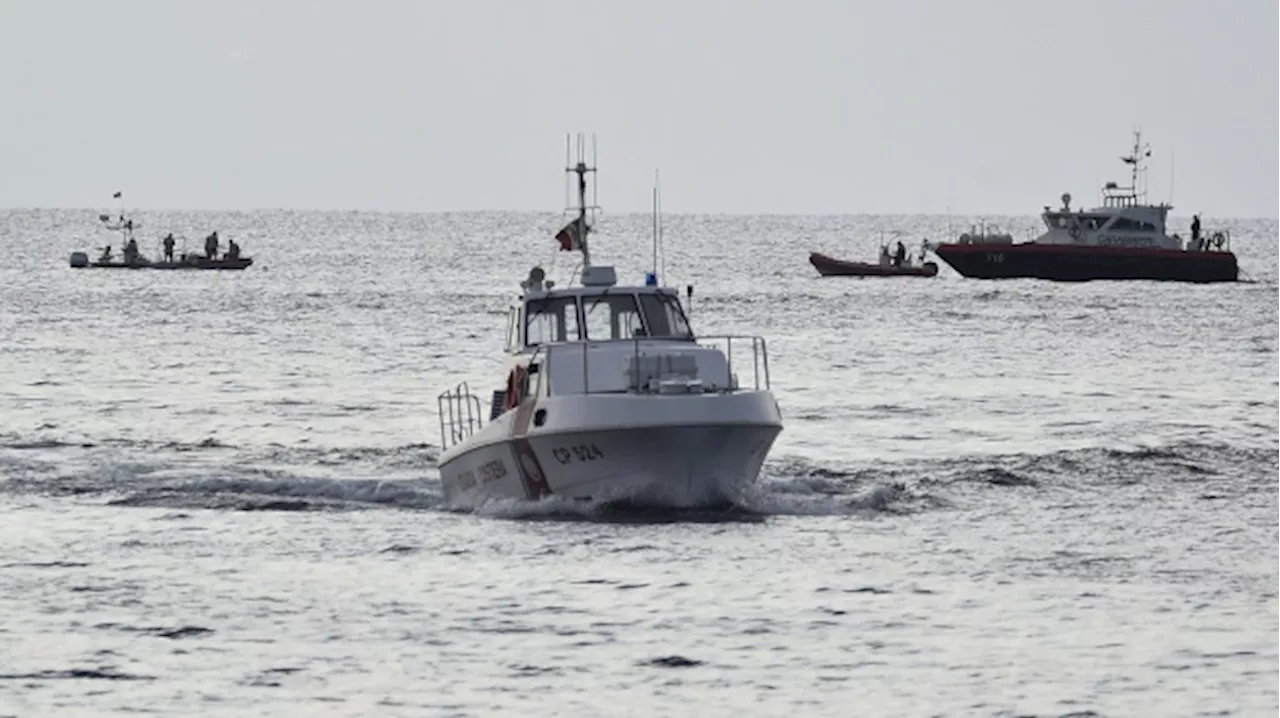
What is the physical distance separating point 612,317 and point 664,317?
65cm

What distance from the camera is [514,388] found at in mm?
31953

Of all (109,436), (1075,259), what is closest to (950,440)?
(109,436)

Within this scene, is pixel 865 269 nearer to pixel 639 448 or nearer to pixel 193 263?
pixel 193 263

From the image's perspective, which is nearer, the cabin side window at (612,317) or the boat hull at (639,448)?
the boat hull at (639,448)

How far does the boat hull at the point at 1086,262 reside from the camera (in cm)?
10912

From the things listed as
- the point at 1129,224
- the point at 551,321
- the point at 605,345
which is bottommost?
the point at 605,345

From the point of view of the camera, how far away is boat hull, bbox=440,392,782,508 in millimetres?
29422

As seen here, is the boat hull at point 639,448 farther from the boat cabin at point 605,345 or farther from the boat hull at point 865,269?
the boat hull at point 865,269

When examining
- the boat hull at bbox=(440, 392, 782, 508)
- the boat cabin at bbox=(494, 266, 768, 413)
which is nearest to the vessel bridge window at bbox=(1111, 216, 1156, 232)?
the boat cabin at bbox=(494, 266, 768, 413)

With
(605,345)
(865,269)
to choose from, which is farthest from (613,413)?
(865,269)

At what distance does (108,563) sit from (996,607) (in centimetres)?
962

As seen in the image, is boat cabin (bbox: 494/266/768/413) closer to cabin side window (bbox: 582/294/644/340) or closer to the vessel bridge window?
cabin side window (bbox: 582/294/644/340)

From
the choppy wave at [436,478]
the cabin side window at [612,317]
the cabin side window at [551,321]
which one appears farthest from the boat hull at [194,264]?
the cabin side window at [612,317]

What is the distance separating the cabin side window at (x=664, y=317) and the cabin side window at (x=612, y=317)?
0.13m
